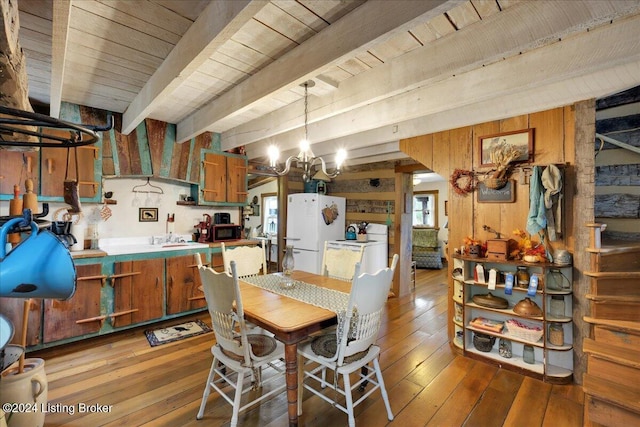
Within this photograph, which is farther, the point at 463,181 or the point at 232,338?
the point at 463,181

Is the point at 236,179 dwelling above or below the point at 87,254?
above

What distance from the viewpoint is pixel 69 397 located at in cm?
207

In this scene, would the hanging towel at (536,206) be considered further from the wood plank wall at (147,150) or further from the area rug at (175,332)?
the wood plank wall at (147,150)

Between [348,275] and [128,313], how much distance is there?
228cm

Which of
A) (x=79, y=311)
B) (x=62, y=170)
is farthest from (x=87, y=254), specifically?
(x=62, y=170)

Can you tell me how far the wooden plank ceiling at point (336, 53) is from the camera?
1.38 m

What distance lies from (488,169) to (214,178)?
10.6 ft

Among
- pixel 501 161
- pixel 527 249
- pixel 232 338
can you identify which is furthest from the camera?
pixel 501 161

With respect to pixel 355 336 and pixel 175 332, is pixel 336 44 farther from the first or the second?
pixel 175 332

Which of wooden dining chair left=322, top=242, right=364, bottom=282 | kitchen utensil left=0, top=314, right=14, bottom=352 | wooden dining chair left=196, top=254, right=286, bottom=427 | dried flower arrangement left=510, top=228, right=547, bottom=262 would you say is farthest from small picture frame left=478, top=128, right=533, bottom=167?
kitchen utensil left=0, top=314, right=14, bottom=352

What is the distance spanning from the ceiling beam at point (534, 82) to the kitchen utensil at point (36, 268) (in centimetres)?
241

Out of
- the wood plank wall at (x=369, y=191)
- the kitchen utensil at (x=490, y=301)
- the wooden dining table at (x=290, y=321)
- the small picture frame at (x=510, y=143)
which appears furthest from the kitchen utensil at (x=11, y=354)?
the wood plank wall at (x=369, y=191)

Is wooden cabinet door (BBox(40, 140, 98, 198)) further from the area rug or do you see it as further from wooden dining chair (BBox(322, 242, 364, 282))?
wooden dining chair (BBox(322, 242, 364, 282))

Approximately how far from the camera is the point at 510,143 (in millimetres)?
2699
